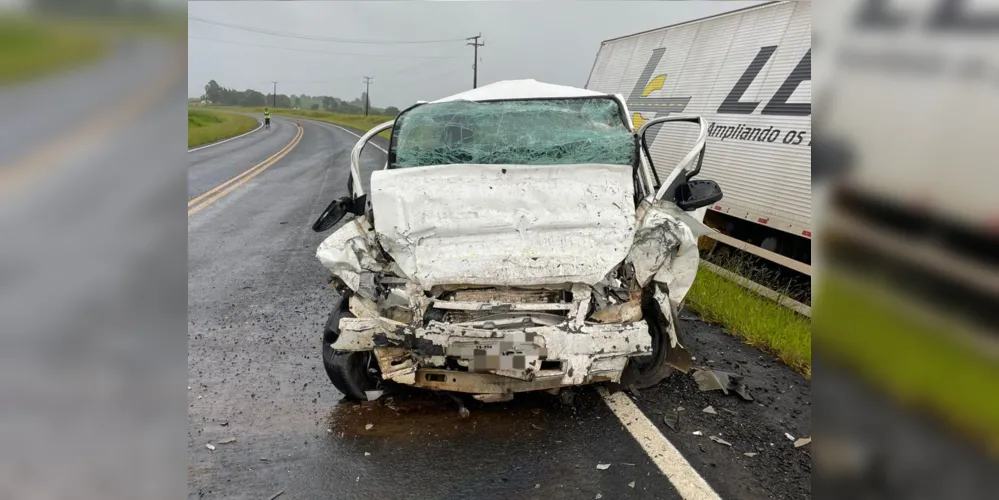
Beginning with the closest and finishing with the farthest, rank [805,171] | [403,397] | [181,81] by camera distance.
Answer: [181,81]
[403,397]
[805,171]

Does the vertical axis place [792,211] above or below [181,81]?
below

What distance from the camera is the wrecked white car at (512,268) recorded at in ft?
11.0

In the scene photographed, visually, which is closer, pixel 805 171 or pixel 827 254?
pixel 827 254

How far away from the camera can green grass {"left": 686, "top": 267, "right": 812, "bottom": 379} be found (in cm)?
452

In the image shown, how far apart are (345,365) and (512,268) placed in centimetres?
115

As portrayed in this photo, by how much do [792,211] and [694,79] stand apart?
132 inches

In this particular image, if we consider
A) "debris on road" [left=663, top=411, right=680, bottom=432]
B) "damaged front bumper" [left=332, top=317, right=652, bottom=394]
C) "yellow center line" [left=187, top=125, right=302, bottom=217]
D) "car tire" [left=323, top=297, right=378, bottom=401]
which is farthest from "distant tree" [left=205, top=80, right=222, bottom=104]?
"yellow center line" [left=187, top=125, right=302, bottom=217]

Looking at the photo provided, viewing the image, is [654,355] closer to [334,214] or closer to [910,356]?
[334,214]

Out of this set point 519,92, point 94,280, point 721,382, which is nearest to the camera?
point 94,280

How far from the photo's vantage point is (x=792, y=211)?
6305mm

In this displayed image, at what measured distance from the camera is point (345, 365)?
372 cm

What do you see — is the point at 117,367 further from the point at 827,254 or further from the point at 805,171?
the point at 805,171

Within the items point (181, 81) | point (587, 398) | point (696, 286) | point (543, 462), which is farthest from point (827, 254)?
point (696, 286)

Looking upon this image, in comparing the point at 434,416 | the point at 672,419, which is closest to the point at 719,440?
the point at 672,419
